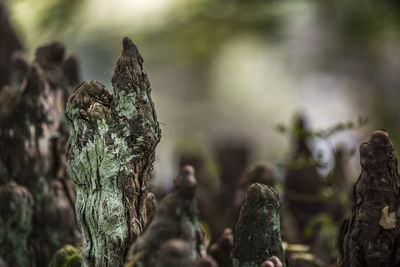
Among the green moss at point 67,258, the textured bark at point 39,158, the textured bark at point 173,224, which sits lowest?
the green moss at point 67,258

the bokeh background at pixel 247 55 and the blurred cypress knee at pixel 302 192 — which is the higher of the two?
the bokeh background at pixel 247 55

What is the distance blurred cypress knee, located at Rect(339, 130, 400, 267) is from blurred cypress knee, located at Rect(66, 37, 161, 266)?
1.11 ft

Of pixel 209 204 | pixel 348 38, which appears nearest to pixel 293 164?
pixel 209 204

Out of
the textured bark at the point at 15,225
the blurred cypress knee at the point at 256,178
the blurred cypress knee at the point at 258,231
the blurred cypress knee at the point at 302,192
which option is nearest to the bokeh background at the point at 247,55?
the blurred cypress knee at the point at 302,192

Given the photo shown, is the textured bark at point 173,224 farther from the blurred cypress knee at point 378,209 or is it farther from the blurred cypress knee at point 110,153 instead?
the blurred cypress knee at point 378,209

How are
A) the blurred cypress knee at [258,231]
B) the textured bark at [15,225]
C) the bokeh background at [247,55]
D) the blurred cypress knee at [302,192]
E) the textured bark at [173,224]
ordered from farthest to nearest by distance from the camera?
the bokeh background at [247,55] < the blurred cypress knee at [302,192] < the textured bark at [15,225] < the blurred cypress knee at [258,231] < the textured bark at [173,224]

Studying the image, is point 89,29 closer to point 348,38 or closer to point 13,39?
point 13,39

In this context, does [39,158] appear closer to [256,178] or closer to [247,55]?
[256,178]

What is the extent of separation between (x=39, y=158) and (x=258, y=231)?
1.88 feet

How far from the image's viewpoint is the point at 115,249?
2.40ft

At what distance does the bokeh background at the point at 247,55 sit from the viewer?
8.71 ft

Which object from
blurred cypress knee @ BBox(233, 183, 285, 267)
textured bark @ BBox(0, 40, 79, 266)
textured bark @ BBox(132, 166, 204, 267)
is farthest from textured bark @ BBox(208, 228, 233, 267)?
textured bark @ BBox(0, 40, 79, 266)

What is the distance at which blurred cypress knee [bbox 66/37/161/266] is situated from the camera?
73 centimetres

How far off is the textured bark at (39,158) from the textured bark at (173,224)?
47 cm
